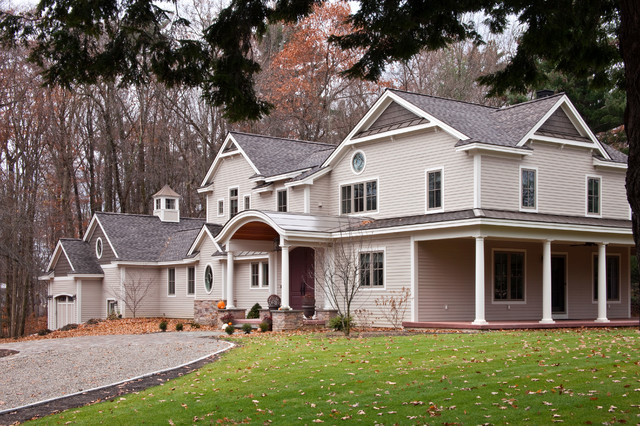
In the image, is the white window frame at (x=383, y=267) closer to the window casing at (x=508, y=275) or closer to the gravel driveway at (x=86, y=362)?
the window casing at (x=508, y=275)

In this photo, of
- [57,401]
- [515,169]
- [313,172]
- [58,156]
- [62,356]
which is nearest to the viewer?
[57,401]

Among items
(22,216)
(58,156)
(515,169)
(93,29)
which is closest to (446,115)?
(515,169)

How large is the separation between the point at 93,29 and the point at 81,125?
40477 mm

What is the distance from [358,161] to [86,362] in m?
13.4

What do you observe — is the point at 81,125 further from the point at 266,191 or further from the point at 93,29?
the point at 93,29

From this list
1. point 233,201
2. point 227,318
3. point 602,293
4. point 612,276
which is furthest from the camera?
point 233,201

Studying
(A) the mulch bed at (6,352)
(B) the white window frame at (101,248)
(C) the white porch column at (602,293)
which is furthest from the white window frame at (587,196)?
(B) the white window frame at (101,248)

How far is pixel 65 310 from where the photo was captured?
40750mm

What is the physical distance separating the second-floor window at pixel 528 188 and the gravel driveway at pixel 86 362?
1067cm

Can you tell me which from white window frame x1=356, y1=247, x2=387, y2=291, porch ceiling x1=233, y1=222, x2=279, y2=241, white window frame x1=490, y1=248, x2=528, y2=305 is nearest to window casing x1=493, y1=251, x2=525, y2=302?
white window frame x1=490, y1=248, x2=528, y2=305

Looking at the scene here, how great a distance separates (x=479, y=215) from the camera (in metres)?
21.8

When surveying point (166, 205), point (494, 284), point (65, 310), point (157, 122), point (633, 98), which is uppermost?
point (157, 122)

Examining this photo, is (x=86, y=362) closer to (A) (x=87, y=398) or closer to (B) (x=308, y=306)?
(A) (x=87, y=398)

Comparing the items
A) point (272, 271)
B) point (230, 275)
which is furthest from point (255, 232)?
point (272, 271)
